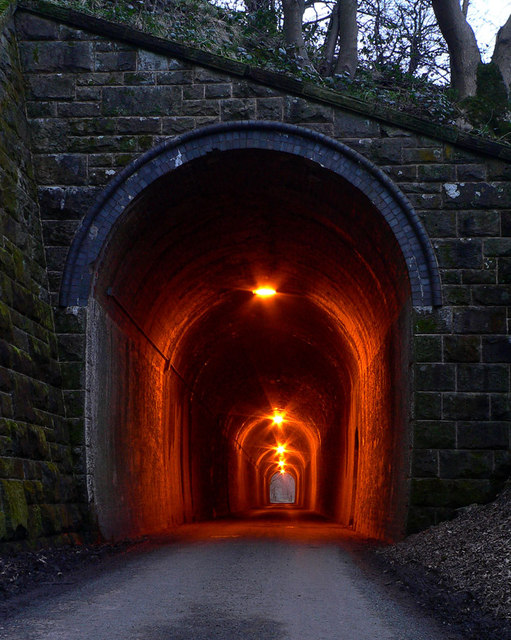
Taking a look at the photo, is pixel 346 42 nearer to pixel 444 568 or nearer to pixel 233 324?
pixel 233 324

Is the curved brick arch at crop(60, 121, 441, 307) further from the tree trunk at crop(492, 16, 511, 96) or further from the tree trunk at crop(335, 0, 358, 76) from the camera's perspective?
the tree trunk at crop(492, 16, 511, 96)

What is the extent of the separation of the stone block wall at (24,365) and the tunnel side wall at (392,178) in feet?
1.14

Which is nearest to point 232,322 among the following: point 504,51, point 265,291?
point 265,291

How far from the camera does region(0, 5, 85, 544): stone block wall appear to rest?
8.10 m

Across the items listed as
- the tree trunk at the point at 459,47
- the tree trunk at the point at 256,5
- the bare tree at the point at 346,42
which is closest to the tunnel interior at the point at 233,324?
the bare tree at the point at 346,42

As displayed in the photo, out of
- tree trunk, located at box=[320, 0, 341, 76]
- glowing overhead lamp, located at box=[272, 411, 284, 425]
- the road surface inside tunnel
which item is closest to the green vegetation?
tree trunk, located at box=[320, 0, 341, 76]

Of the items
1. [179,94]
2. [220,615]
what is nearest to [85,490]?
[220,615]

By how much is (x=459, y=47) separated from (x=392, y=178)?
815 cm

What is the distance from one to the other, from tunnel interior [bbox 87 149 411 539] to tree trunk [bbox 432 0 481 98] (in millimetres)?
5658

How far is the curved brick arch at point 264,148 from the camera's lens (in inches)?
409

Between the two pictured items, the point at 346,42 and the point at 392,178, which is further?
the point at 346,42

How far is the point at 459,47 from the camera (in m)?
17.3

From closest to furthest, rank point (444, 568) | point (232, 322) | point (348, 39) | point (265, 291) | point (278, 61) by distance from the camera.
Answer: point (444, 568) → point (278, 61) → point (265, 291) → point (348, 39) → point (232, 322)

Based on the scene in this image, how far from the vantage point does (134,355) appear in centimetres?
1307
